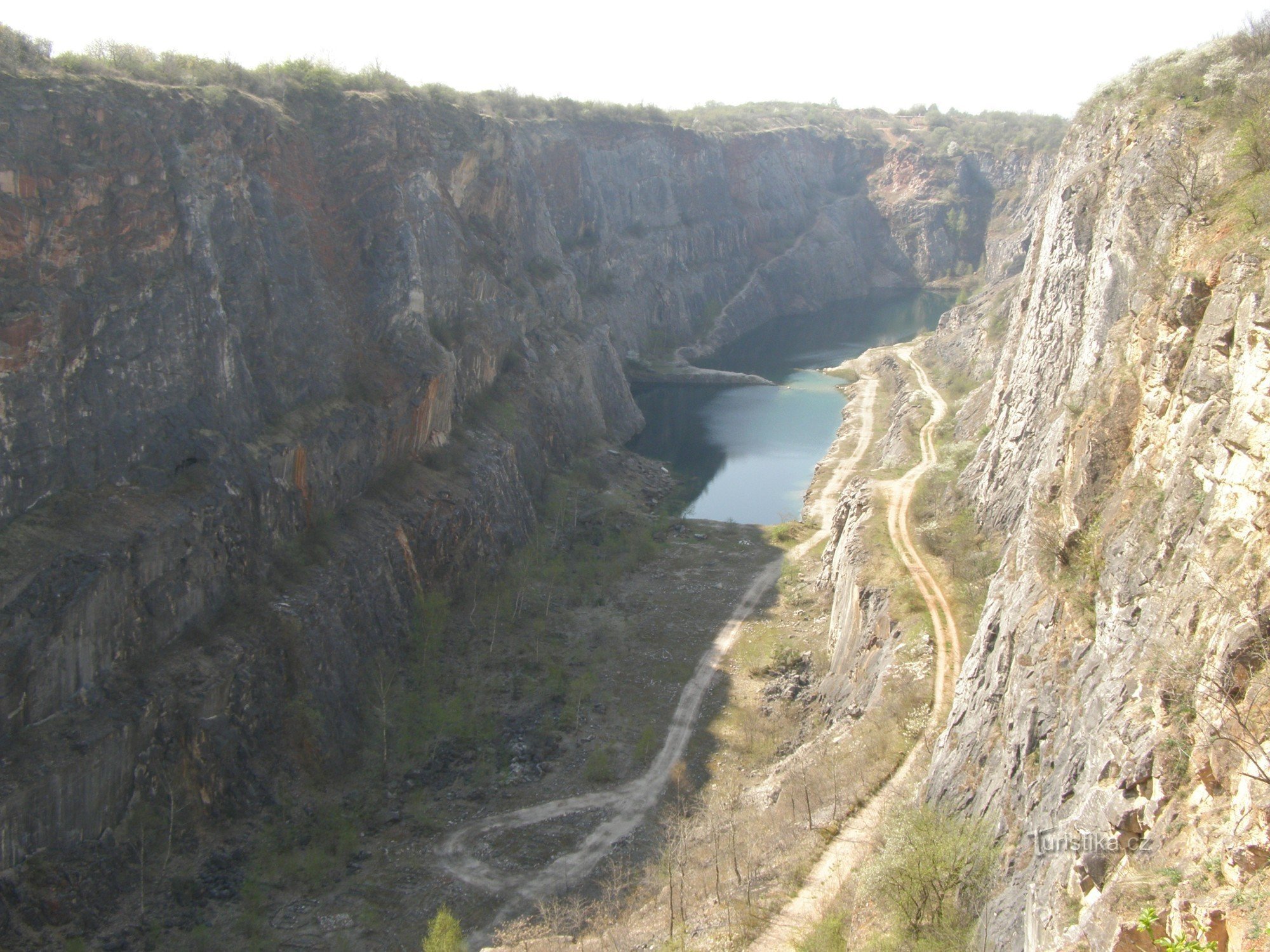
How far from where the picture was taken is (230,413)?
124 ft

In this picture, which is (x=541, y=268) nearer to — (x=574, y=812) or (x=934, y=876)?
(x=574, y=812)

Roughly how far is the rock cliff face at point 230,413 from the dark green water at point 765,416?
38.2 feet

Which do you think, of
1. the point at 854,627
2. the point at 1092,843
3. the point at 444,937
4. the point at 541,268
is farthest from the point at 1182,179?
the point at 541,268

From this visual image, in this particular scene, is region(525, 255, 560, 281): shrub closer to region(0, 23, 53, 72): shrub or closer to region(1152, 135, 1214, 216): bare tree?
region(0, 23, 53, 72): shrub

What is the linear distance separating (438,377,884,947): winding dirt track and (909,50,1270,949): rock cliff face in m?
11.1

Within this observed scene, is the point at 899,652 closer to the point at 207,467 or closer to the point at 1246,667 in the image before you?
the point at 1246,667

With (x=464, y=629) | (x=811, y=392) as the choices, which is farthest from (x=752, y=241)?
(x=464, y=629)

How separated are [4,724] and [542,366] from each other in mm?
42970

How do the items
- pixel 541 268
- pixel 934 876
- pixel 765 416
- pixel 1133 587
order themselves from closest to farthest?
pixel 1133 587
pixel 934 876
pixel 541 268
pixel 765 416

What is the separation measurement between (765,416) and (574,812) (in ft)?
195

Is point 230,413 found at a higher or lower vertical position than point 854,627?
higher

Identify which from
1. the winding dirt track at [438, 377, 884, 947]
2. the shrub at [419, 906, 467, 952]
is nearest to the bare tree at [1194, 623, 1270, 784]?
the shrub at [419, 906, 467, 952]

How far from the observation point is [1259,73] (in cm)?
2508

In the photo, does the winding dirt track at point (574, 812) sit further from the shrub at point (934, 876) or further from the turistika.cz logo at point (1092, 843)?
the turistika.cz logo at point (1092, 843)
